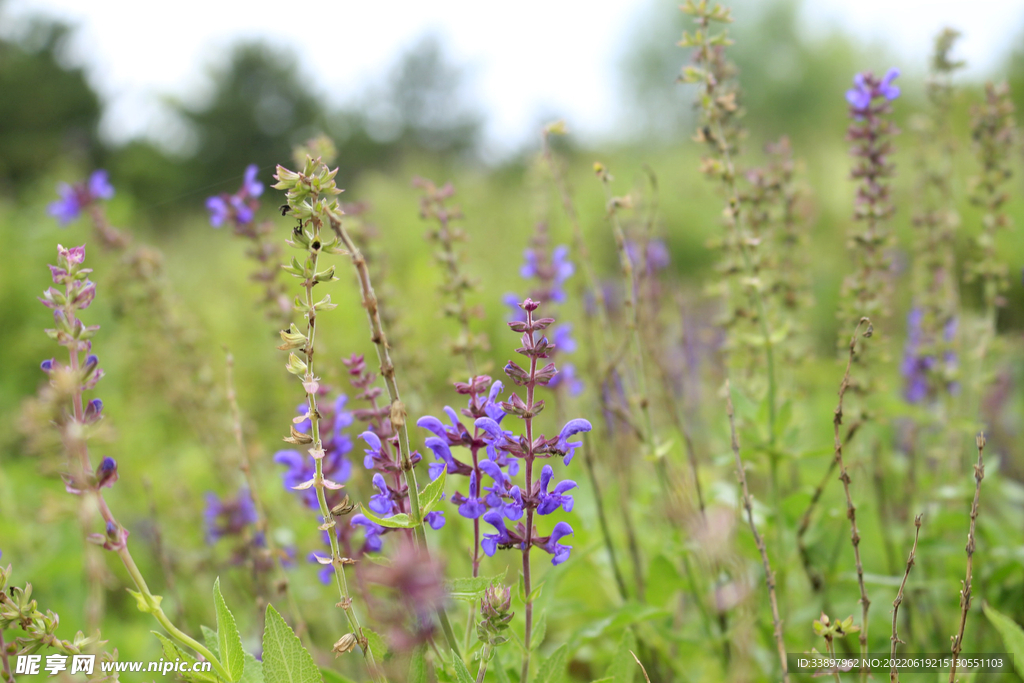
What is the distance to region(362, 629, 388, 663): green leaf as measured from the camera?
1064 mm

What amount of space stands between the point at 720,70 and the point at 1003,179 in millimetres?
838

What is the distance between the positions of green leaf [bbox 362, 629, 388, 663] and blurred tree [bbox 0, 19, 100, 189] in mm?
19602

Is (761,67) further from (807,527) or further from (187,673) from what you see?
(187,673)

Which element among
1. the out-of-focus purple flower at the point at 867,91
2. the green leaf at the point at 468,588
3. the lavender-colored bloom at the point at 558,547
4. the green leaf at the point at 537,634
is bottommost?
the green leaf at the point at 537,634

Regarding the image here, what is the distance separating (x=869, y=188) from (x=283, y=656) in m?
1.68

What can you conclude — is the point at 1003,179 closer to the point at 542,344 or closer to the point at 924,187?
the point at 924,187

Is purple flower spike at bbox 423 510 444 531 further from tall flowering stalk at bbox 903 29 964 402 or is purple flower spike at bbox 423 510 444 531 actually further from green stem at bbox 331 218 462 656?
tall flowering stalk at bbox 903 29 964 402

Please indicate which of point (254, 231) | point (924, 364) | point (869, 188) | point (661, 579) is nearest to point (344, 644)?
point (661, 579)

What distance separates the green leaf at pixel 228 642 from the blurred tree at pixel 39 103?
19486mm

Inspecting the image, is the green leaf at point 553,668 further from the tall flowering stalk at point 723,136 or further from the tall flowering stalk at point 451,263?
the tall flowering stalk at point 723,136

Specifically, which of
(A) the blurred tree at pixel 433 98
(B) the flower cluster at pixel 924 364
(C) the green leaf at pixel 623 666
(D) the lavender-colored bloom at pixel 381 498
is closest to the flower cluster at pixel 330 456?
(D) the lavender-colored bloom at pixel 381 498

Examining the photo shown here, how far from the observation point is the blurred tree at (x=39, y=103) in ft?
58.9

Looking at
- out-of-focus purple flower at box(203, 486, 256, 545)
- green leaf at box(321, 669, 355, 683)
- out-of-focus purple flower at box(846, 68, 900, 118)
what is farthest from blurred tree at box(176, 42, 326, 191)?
green leaf at box(321, 669, 355, 683)

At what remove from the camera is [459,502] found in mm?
1075
